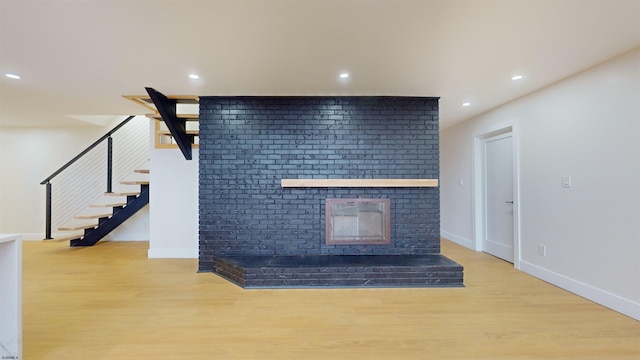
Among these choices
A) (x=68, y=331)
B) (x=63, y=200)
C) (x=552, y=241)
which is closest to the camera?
(x=68, y=331)

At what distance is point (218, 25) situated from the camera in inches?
78.4

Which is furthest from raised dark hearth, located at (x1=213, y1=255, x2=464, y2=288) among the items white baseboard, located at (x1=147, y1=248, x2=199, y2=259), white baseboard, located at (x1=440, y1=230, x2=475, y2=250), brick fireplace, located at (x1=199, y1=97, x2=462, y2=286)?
white baseboard, located at (x1=440, y1=230, x2=475, y2=250)

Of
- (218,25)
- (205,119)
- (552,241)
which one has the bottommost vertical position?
(552,241)

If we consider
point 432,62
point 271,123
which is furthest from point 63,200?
point 432,62

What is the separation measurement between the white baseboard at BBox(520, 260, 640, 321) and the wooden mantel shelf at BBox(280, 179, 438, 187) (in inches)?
61.8

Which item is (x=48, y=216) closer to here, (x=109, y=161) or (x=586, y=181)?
(x=109, y=161)

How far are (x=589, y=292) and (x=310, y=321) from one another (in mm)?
2754

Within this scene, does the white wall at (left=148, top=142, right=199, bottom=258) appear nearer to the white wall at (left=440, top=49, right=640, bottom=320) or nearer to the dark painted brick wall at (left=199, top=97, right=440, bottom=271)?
the dark painted brick wall at (left=199, top=97, right=440, bottom=271)

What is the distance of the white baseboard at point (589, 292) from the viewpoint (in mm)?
2330

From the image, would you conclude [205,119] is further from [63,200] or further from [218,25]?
[63,200]

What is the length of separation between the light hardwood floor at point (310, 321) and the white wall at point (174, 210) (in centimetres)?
87

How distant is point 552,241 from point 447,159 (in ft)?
8.76

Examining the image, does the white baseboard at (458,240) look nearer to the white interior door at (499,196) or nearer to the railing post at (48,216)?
the white interior door at (499,196)

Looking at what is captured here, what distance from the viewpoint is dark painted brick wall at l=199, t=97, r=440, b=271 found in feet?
11.7
